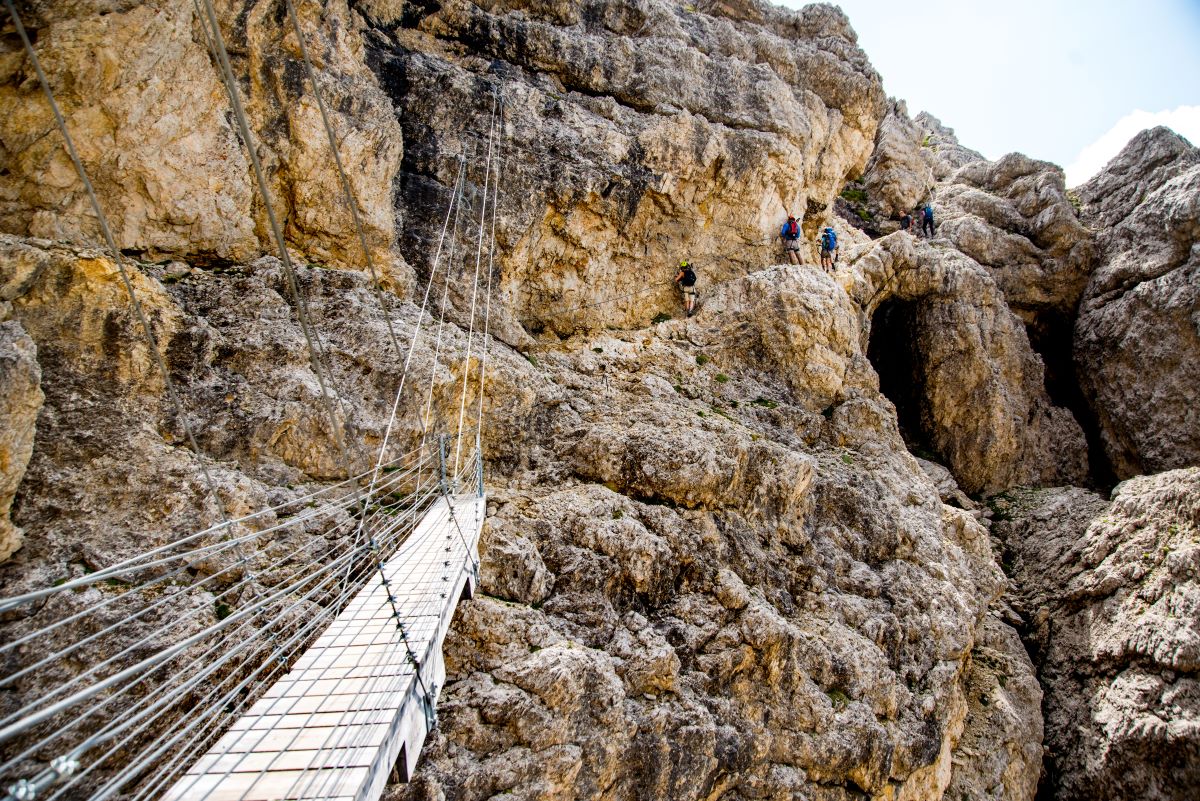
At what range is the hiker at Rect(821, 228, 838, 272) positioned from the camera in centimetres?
1827

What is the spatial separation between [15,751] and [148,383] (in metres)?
4.66

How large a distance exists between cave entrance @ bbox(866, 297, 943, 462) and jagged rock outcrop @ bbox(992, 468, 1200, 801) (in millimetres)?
4576

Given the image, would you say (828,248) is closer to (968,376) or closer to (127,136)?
(968,376)

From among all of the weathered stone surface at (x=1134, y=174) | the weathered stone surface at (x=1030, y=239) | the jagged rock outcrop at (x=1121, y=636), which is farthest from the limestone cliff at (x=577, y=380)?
the weathered stone surface at (x=1030, y=239)

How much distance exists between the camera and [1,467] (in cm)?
743

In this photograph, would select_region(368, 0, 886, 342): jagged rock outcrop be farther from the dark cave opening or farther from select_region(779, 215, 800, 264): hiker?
the dark cave opening

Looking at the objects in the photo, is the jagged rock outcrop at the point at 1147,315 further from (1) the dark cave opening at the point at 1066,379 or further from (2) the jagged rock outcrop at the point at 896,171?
(2) the jagged rock outcrop at the point at 896,171

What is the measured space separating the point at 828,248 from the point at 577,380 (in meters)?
9.37

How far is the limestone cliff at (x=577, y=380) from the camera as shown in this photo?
8.65 m

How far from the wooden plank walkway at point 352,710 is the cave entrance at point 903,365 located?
55.2 feet

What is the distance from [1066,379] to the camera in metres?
22.0

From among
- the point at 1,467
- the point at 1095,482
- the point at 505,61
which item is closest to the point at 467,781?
the point at 1,467

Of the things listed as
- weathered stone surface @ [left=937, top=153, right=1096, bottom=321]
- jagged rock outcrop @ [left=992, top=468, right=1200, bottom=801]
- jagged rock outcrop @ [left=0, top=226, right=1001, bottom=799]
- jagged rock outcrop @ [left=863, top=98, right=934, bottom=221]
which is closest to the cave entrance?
weathered stone surface @ [left=937, top=153, right=1096, bottom=321]

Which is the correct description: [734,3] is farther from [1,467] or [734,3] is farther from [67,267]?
[1,467]
